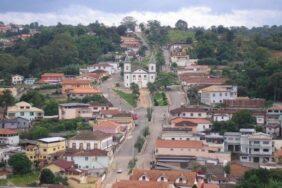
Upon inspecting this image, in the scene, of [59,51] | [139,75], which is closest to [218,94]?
[139,75]

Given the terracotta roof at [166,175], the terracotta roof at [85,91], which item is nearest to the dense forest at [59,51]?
the terracotta roof at [85,91]

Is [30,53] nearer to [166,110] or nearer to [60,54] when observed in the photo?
[60,54]

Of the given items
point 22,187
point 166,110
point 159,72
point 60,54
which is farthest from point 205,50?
point 22,187

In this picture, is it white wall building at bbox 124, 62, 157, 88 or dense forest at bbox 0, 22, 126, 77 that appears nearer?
white wall building at bbox 124, 62, 157, 88

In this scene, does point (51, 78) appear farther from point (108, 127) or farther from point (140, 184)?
point (140, 184)

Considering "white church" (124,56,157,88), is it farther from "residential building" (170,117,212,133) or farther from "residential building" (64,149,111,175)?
"residential building" (64,149,111,175)

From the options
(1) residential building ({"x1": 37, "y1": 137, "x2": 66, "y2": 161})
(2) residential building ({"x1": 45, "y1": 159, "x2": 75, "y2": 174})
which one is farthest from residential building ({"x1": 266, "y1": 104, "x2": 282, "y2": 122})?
(2) residential building ({"x1": 45, "y1": 159, "x2": 75, "y2": 174})

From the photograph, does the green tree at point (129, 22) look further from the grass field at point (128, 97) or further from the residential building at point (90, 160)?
the residential building at point (90, 160)
